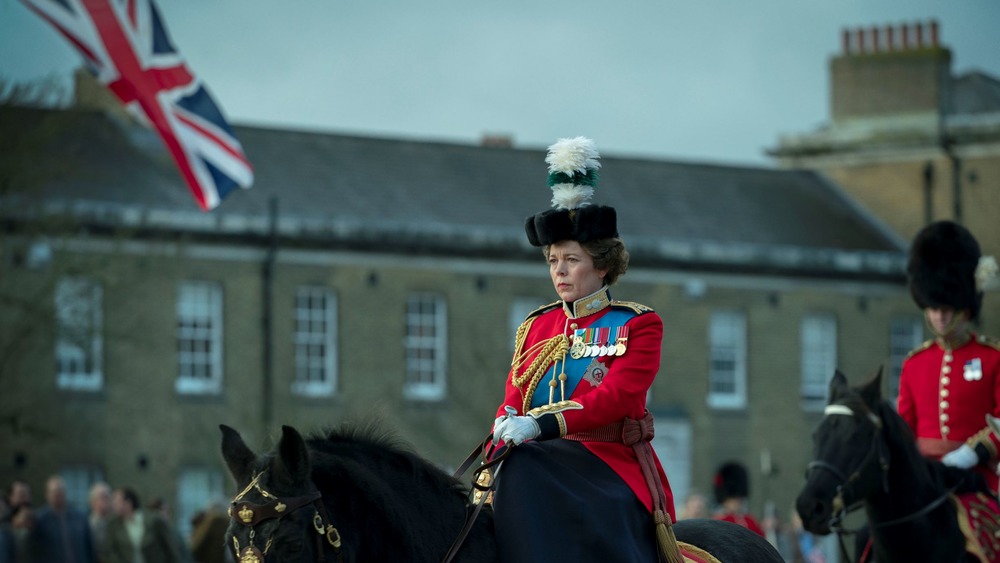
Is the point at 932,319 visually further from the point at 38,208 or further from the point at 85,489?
the point at 85,489

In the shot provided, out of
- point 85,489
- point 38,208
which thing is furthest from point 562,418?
point 85,489

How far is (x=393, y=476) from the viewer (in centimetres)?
666

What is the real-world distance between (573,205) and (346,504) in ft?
4.54

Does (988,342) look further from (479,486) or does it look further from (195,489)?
(195,489)

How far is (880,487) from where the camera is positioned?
10.0 metres

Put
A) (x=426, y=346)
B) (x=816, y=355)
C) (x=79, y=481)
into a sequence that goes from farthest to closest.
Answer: (x=816, y=355) < (x=426, y=346) < (x=79, y=481)

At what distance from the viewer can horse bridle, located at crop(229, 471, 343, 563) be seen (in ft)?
20.0

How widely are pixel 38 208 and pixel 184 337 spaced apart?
5988mm

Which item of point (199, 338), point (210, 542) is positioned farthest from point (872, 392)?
point (199, 338)

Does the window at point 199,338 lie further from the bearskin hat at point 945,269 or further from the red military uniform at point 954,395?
the red military uniform at point 954,395

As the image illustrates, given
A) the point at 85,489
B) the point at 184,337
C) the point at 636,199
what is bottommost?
the point at 85,489

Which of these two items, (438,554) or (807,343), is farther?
(807,343)

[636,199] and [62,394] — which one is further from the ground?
[636,199]

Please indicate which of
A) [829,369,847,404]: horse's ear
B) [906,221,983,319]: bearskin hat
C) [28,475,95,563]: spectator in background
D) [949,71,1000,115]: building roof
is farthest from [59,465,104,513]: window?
[829,369,847,404]: horse's ear
